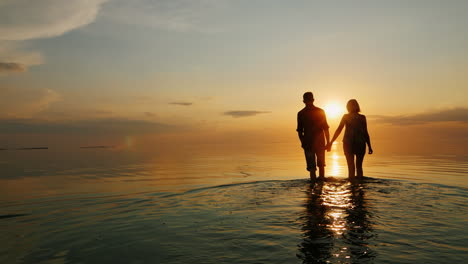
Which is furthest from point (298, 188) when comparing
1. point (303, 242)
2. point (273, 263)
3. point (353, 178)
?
point (273, 263)

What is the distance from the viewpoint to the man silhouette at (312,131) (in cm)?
1240

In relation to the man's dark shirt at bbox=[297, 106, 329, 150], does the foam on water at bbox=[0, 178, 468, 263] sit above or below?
below

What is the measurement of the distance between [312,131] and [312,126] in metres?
0.21

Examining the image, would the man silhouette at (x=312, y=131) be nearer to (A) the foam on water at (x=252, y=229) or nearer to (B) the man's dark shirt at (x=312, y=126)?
(B) the man's dark shirt at (x=312, y=126)

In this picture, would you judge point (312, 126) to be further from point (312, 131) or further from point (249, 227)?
point (249, 227)

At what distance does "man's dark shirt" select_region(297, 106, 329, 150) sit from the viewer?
12414 millimetres

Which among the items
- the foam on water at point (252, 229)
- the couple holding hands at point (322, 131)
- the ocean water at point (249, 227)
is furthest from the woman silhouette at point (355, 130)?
the foam on water at point (252, 229)

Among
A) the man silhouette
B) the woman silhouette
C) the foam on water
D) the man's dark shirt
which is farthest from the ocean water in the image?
the man's dark shirt

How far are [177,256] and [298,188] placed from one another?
23.9ft

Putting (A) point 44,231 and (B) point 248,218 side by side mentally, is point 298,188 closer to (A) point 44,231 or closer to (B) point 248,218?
(B) point 248,218

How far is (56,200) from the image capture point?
36.1 ft

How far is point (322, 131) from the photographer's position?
12.6 meters

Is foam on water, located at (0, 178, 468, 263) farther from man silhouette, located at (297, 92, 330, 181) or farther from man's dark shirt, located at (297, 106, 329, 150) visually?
man's dark shirt, located at (297, 106, 329, 150)

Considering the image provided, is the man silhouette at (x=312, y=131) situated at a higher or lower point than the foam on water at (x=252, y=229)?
higher
